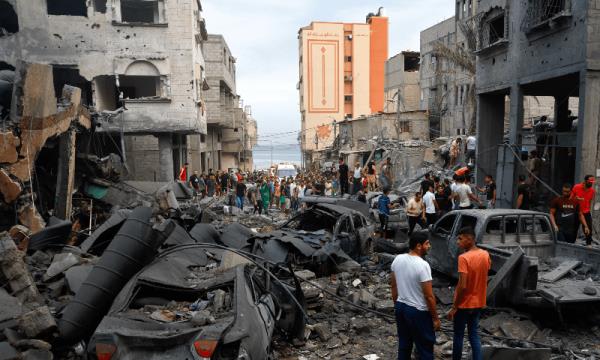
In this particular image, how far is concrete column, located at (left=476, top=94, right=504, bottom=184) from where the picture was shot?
55.5ft

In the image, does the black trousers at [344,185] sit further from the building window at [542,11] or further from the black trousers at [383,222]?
the building window at [542,11]

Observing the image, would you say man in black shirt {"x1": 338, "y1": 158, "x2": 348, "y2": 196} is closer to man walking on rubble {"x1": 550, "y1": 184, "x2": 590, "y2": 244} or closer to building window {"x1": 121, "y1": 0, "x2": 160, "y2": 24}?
man walking on rubble {"x1": 550, "y1": 184, "x2": 590, "y2": 244}

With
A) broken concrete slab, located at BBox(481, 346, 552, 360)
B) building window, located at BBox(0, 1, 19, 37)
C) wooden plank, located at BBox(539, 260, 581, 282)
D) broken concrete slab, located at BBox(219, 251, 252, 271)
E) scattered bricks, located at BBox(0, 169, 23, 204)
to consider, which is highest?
building window, located at BBox(0, 1, 19, 37)

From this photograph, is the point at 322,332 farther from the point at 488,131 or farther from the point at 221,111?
the point at 221,111

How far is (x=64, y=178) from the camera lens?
11.5 m

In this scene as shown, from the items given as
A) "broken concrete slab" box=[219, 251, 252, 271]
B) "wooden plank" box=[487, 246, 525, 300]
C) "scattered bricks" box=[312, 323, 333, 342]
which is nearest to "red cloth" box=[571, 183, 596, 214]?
"wooden plank" box=[487, 246, 525, 300]

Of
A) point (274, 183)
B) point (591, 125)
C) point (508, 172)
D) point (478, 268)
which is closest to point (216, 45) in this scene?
point (274, 183)

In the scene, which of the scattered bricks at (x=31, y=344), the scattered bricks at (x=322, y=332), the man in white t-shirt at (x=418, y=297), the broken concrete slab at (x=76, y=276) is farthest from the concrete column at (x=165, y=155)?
the man in white t-shirt at (x=418, y=297)

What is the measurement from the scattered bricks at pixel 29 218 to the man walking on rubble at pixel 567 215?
11.3 meters

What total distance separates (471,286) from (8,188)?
897 cm

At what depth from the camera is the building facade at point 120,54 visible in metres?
19.1

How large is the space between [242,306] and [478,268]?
249 centimetres

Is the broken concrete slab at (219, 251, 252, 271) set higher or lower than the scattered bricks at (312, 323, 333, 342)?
higher

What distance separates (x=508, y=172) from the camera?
1441 centimetres
